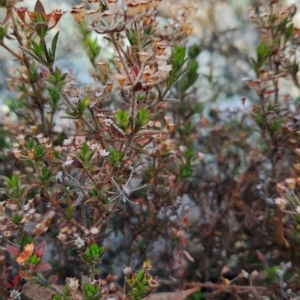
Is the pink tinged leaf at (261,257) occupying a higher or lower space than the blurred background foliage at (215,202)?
lower

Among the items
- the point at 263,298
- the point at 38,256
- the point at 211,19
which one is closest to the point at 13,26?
the point at 38,256

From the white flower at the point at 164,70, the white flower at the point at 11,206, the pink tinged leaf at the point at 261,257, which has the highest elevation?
the white flower at the point at 164,70

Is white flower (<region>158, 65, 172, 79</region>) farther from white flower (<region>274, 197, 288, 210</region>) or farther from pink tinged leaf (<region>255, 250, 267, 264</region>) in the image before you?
pink tinged leaf (<region>255, 250, 267, 264</region>)

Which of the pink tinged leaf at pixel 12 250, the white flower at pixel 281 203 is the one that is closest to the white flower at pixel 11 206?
the pink tinged leaf at pixel 12 250

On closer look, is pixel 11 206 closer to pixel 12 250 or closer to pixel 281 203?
pixel 12 250

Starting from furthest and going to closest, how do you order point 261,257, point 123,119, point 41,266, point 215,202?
point 215,202 → point 261,257 → point 41,266 → point 123,119

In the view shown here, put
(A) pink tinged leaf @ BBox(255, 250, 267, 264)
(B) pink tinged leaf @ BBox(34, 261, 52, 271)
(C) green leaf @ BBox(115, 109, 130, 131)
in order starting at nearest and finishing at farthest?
(C) green leaf @ BBox(115, 109, 130, 131)
(B) pink tinged leaf @ BBox(34, 261, 52, 271)
(A) pink tinged leaf @ BBox(255, 250, 267, 264)

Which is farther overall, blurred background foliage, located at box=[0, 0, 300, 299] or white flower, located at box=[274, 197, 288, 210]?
blurred background foliage, located at box=[0, 0, 300, 299]

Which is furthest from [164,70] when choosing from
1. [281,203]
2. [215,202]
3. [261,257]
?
A: [215,202]

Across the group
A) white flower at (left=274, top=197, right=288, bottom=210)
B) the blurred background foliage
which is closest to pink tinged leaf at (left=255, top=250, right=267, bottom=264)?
the blurred background foliage

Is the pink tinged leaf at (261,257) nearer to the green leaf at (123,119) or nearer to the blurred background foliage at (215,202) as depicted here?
the blurred background foliage at (215,202)

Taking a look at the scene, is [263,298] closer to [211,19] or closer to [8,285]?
[8,285]

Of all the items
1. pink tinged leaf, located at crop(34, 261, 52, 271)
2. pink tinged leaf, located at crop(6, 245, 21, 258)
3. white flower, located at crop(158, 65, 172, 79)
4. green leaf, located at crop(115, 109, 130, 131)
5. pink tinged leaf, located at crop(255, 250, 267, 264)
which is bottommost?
pink tinged leaf, located at crop(34, 261, 52, 271)

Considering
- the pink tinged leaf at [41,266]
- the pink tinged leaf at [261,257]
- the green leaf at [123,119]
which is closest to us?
the green leaf at [123,119]
